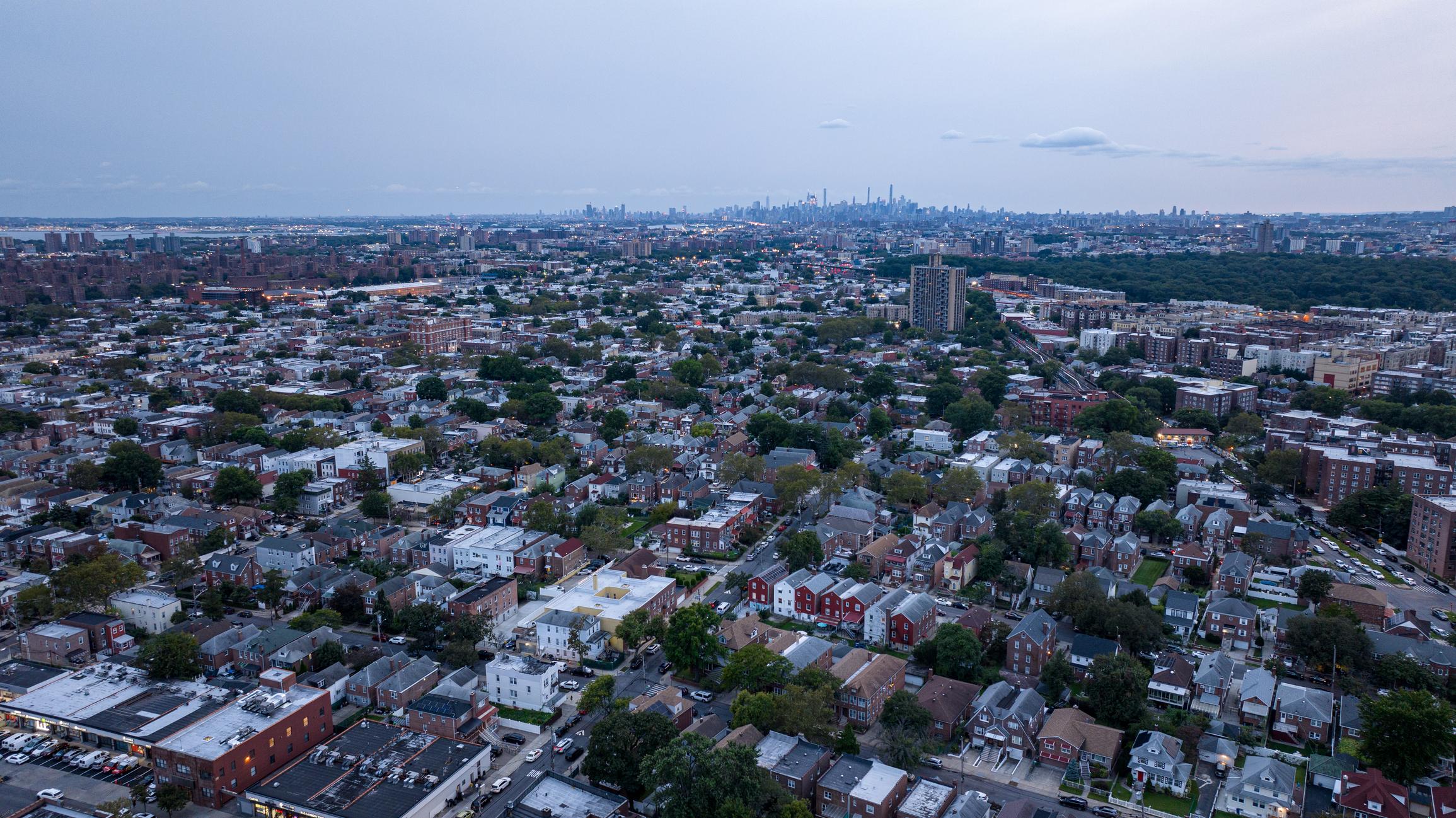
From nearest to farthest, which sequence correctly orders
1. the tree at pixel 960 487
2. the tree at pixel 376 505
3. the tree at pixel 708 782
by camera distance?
the tree at pixel 708 782 → the tree at pixel 376 505 → the tree at pixel 960 487

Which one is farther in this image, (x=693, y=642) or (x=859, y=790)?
(x=693, y=642)

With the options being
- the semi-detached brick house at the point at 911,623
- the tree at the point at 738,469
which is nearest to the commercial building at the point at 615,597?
the semi-detached brick house at the point at 911,623

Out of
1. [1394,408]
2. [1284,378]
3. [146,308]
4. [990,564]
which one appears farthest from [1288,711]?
[146,308]

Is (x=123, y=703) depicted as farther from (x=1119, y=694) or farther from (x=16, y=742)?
(x=1119, y=694)

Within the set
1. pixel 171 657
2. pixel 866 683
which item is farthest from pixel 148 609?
pixel 866 683

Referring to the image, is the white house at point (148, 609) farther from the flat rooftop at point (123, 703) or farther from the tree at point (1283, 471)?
the tree at point (1283, 471)

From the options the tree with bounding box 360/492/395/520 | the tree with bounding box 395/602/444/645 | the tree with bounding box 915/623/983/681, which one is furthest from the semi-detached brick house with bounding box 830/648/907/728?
the tree with bounding box 360/492/395/520

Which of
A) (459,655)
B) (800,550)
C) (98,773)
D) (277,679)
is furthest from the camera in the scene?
(800,550)
